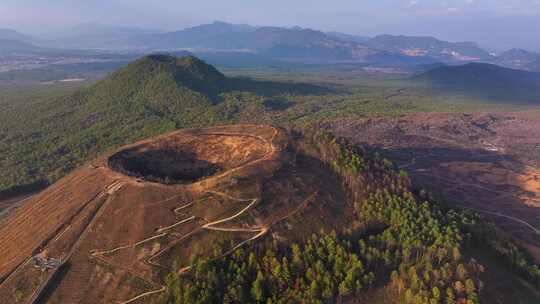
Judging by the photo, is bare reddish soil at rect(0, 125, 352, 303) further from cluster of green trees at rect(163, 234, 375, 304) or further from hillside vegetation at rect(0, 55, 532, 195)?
hillside vegetation at rect(0, 55, 532, 195)

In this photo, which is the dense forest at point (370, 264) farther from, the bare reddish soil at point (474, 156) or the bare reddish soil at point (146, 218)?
the bare reddish soil at point (474, 156)

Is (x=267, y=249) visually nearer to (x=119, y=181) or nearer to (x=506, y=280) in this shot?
(x=119, y=181)

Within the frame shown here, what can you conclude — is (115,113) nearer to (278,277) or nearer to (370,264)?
(278,277)

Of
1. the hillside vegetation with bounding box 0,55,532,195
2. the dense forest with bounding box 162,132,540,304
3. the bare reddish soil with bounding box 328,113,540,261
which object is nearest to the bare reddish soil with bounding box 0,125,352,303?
the dense forest with bounding box 162,132,540,304

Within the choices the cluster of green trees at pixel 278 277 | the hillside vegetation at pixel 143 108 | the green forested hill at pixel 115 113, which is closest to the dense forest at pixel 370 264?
the cluster of green trees at pixel 278 277

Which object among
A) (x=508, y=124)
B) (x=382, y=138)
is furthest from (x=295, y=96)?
(x=508, y=124)
